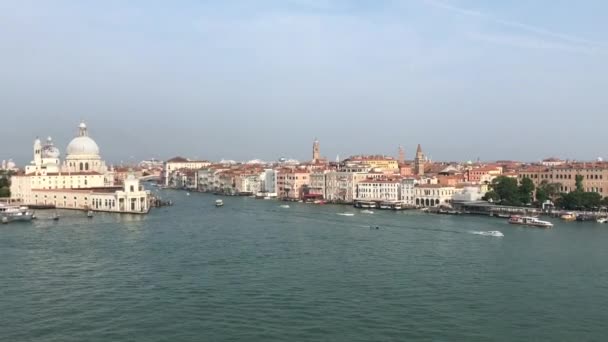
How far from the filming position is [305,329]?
21.9 ft

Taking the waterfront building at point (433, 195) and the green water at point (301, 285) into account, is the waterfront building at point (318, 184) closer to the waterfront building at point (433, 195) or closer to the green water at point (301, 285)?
the waterfront building at point (433, 195)

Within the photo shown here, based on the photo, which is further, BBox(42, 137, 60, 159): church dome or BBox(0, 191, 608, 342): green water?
BBox(42, 137, 60, 159): church dome

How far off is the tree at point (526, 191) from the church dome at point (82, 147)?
16.1m

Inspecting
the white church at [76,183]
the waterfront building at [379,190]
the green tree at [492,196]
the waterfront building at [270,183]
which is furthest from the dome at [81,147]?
the green tree at [492,196]

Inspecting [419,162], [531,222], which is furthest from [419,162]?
[531,222]

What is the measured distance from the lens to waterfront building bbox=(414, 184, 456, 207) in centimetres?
2338

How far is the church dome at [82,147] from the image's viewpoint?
26.1m

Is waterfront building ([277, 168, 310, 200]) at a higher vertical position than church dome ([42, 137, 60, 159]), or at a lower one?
lower

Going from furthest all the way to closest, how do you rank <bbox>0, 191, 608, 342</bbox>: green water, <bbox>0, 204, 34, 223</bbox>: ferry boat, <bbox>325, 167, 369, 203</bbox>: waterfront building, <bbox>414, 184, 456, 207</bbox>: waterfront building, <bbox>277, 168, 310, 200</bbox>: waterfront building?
<bbox>277, 168, 310, 200</bbox>: waterfront building
<bbox>325, 167, 369, 203</bbox>: waterfront building
<bbox>414, 184, 456, 207</bbox>: waterfront building
<bbox>0, 204, 34, 223</bbox>: ferry boat
<bbox>0, 191, 608, 342</bbox>: green water

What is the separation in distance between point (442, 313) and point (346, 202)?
19.2 meters

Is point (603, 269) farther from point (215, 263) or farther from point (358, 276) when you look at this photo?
point (215, 263)

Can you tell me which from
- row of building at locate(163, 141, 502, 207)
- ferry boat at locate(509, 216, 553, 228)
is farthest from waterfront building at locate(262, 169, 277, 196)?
ferry boat at locate(509, 216, 553, 228)

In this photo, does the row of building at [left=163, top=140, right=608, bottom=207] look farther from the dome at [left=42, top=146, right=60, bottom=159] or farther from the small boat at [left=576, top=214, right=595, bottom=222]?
the dome at [left=42, top=146, right=60, bottom=159]

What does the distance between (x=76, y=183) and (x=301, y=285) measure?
17.7 metres
